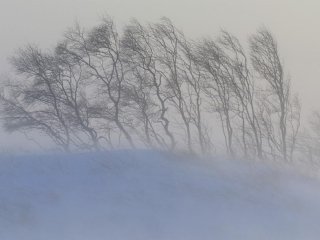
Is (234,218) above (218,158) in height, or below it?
below

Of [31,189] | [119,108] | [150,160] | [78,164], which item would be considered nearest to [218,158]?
[150,160]

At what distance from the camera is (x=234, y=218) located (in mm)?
19922

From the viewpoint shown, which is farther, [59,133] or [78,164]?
[59,133]

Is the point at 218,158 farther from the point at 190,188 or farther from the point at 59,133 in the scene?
the point at 59,133

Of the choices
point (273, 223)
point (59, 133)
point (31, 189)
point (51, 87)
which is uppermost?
point (51, 87)

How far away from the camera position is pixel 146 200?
66.1ft

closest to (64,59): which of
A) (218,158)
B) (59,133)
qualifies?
(59,133)

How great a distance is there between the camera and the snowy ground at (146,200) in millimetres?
18062

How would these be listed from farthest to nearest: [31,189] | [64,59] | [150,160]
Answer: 1. [64,59]
2. [150,160]
3. [31,189]

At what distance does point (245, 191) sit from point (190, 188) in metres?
1.88

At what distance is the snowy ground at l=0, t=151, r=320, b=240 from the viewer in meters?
18.1

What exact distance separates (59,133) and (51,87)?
2.70 m

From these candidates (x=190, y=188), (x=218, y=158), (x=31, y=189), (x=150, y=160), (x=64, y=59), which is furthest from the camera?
(x=64, y=59)

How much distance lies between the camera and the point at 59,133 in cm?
4066
